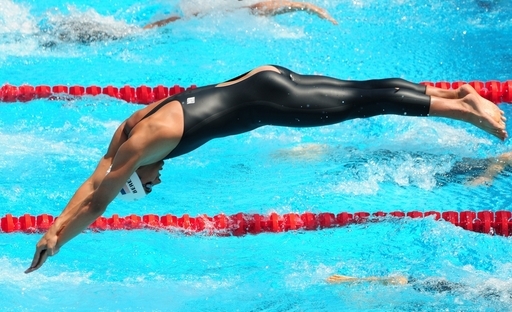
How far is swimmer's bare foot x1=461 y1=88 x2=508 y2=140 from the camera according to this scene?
3.50m

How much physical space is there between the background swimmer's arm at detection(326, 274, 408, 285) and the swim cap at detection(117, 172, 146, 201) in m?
1.20

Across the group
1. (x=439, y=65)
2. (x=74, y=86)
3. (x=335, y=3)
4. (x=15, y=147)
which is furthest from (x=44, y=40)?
(x=439, y=65)

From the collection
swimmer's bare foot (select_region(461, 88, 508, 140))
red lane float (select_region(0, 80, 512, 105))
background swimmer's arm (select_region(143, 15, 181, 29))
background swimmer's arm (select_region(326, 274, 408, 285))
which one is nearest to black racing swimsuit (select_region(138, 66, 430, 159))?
swimmer's bare foot (select_region(461, 88, 508, 140))

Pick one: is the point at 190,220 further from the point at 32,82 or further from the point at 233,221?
the point at 32,82

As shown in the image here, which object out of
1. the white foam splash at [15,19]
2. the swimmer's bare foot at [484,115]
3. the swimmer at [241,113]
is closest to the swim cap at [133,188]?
the swimmer at [241,113]

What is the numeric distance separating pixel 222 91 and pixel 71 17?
3.90m

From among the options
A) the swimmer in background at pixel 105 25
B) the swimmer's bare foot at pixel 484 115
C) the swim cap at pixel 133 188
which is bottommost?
the swim cap at pixel 133 188

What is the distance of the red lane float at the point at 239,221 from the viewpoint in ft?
14.5

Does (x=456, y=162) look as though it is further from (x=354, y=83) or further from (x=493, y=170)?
(x=354, y=83)

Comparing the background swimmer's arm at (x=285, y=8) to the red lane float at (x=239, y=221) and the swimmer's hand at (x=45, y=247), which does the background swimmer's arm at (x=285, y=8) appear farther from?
the swimmer's hand at (x=45, y=247)

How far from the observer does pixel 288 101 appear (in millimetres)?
3580

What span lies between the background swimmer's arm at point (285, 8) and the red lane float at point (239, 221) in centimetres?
291

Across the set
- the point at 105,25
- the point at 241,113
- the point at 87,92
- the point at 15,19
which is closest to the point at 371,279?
the point at 241,113

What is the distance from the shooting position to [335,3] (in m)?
7.47
